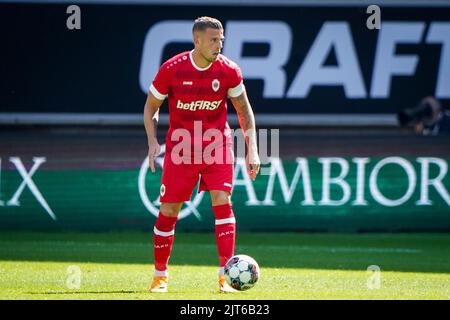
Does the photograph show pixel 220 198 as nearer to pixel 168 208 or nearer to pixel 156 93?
pixel 168 208

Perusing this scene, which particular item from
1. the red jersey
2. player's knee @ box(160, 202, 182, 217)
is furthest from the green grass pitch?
the red jersey

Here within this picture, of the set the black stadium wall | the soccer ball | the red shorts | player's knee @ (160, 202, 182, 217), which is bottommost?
the soccer ball

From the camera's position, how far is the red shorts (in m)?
8.96

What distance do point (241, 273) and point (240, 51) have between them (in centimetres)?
833

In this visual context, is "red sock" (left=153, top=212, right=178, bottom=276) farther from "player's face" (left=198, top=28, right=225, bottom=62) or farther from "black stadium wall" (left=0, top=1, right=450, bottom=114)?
"black stadium wall" (left=0, top=1, right=450, bottom=114)

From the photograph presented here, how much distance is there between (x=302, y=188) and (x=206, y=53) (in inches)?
247

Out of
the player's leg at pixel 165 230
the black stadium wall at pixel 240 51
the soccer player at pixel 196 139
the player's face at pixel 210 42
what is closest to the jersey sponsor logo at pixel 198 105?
the soccer player at pixel 196 139

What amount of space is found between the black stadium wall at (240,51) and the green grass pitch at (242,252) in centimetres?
268

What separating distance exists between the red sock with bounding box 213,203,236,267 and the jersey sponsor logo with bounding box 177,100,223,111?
84cm

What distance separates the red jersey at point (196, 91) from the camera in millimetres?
8883

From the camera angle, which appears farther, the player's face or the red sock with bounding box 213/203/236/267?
the red sock with bounding box 213/203/236/267

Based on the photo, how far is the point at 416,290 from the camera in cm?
923

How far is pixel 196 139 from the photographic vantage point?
8984 mm
